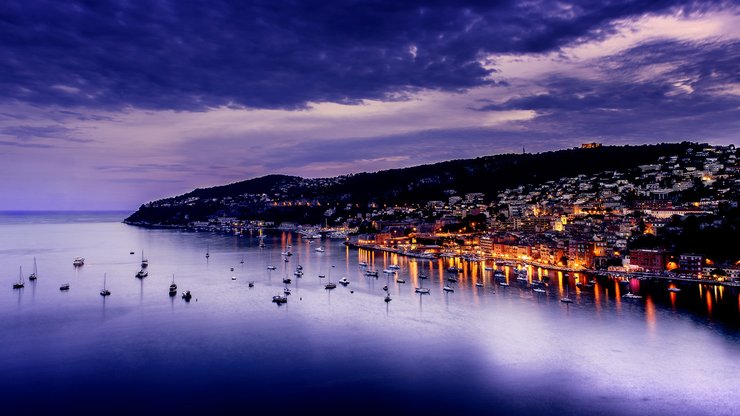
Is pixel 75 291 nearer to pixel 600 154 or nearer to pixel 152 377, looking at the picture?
pixel 152 377

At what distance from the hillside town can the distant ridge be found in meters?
2.53

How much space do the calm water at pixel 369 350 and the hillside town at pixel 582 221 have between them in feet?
11.5

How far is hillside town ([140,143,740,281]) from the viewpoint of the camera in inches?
978

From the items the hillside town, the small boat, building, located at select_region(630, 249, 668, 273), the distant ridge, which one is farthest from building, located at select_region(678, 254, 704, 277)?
the distant ridge

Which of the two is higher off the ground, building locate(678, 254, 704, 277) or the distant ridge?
the distant ridge

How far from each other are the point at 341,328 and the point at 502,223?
107 ft

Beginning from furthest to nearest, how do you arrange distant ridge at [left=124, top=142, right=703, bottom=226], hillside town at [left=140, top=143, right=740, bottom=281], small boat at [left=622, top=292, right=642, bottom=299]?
1. distant ridge at [left=124, top=142, right=703, bottom=226]
2. hillside town at [left=140, top=143, right=740, bottom=281]
3. small boat at [left=622, top=292, right=642, bottom=299]

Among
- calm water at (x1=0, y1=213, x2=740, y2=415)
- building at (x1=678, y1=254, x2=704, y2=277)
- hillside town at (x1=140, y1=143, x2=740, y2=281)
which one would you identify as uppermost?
hillside town at (x1=140, y1=143, x2=740, y2=281)

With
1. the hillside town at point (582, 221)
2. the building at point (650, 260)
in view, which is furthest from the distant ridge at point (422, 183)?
the building at point (650, 260)

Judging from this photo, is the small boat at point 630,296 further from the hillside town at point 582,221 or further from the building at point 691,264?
the building at point 691,264

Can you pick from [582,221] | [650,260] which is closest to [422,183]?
[582,221]

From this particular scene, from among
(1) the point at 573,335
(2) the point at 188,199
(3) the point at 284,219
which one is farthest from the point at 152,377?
(2) the point at 188,199

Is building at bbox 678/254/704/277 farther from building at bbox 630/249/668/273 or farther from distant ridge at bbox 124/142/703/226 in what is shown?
distant ridge at bbox 124/142/703/226

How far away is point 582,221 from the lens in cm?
3891
